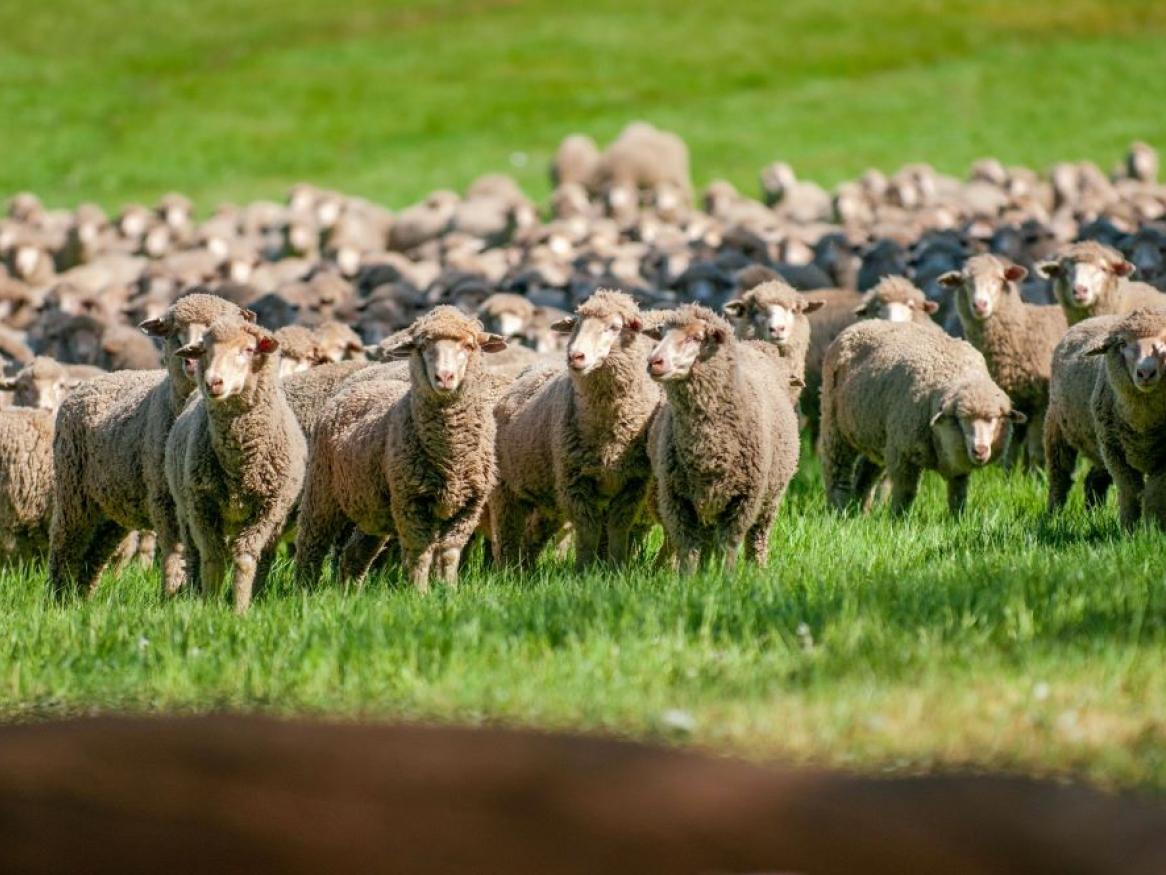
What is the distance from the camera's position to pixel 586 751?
4.74 m

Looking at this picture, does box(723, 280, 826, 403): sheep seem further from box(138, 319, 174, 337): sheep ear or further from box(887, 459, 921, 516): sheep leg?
box(138, 319, 174, 337): sheep ear

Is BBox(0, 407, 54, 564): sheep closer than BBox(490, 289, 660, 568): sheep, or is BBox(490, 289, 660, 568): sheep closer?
BBox(490, 289, 660, 568): sheep

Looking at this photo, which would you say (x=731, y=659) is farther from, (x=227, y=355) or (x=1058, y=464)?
(x=1058, y=464)

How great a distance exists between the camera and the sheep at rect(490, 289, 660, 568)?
31.7ft

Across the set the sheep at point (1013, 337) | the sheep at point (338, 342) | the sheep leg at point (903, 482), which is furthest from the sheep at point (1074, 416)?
the sheep at point (338, 342)

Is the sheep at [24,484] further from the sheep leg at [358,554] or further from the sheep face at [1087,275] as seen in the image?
the sheep face at [1087,275]

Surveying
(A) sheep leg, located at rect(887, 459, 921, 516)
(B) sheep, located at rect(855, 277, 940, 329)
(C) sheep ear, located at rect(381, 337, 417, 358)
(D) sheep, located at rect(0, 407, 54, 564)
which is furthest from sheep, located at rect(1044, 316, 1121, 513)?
(D) sheep, located at rect(0, 407, 54, 564)

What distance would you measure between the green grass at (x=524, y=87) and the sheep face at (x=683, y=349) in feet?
86.8

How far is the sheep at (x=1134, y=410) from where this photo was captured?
391 inches

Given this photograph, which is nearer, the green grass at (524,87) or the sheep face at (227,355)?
the sheep face at (227,355)

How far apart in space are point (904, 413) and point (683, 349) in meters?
3.32

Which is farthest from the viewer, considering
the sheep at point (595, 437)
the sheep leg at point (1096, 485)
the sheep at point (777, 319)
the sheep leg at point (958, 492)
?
the sheep at point (777, 319)

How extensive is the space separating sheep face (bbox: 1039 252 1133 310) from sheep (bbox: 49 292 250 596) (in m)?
6.51

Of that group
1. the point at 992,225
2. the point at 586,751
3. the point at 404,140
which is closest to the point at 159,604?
the point at 586,751
